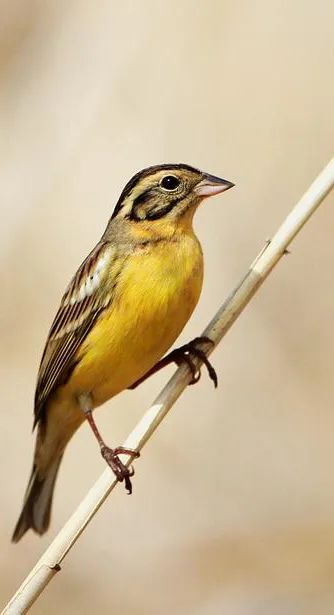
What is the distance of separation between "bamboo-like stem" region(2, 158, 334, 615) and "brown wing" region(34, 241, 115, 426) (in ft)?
2.25

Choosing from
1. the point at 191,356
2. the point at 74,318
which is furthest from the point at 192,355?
the point at 74,318

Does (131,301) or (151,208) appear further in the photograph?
(151,208)

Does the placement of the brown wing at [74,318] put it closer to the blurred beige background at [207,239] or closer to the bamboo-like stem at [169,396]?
the bamboo-like stem at [169,396]

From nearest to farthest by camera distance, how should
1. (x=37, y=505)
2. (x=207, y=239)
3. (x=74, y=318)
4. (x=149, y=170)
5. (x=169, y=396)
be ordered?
(x=169, y=396)
(x=149, y=170)
(x=74, y=318)
(x=37, y=505)
(x=207, y=239)

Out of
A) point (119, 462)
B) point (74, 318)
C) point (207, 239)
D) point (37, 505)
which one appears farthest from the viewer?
point (207, 239)

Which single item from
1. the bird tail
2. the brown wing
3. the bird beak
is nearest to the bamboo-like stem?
the bird beak

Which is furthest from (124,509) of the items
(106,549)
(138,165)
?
(138,165)

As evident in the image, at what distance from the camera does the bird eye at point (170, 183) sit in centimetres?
525

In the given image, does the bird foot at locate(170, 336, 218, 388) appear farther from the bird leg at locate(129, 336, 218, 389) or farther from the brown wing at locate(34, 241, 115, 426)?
the brown wing at locate(34, 241, 115, 426)

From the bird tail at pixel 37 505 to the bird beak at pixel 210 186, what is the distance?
1.69 meters

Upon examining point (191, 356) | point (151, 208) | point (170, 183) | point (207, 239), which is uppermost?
point (207, 239)

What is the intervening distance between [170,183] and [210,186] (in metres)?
0.19

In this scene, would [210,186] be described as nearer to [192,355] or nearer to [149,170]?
[149,170]

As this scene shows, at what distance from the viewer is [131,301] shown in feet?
17.0
